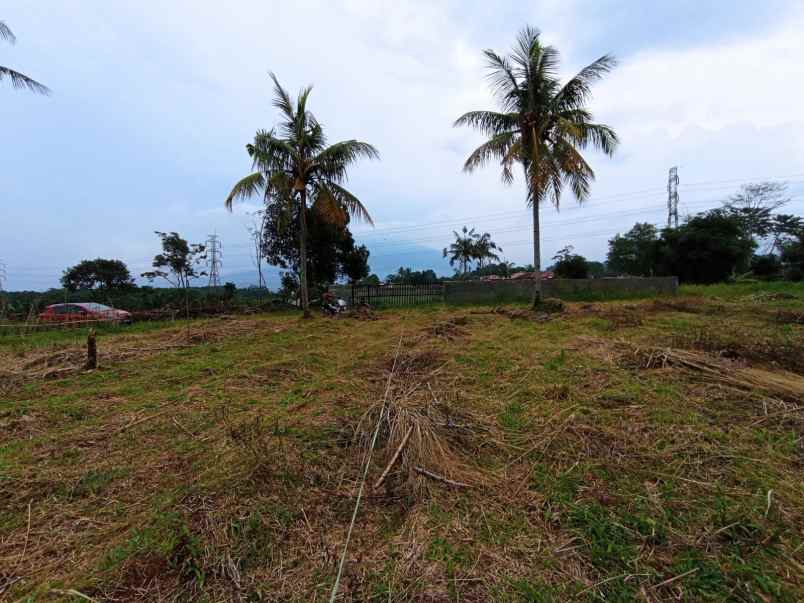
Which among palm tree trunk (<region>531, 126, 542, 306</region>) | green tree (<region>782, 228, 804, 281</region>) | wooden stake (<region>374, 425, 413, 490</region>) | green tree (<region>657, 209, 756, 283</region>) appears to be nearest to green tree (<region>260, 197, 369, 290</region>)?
palm tree trunk (<region>531, 126, 542, 306</region>)

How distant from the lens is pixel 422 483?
7.00ft

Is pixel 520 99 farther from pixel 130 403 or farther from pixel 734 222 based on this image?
pixel 734 222

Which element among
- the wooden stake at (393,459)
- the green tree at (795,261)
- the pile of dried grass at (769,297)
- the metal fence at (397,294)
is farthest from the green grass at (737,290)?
the wooden stake at (393,459)

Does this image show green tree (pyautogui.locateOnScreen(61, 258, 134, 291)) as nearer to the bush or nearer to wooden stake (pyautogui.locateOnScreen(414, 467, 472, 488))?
wooden stake (pyautogui.locateOnScreen(414, 467, 472, 488))

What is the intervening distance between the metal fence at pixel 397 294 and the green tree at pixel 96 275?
1934 centimetres

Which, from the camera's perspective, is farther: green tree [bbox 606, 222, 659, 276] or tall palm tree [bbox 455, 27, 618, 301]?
green tree [bbox 606, 222, 659, 276]

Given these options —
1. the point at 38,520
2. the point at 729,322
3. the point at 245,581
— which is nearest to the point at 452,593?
the point at 245,581

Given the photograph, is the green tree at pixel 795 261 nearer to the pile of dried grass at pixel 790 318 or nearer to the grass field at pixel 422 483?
the pile of dried grass at pixel 790 318

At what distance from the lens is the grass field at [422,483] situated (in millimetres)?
1513

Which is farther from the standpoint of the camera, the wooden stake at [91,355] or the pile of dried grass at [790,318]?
the pile of dried grass at [790,318]

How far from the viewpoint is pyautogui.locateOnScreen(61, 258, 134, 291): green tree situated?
24578mm

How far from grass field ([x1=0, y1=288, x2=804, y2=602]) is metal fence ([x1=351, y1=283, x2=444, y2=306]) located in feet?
35.3

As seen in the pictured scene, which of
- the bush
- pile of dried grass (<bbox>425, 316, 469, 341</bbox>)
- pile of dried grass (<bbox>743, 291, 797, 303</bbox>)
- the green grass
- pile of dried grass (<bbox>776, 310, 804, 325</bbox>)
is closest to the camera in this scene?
pile of dried grass (<bbox>425, 316, 469, 341</bbox>)

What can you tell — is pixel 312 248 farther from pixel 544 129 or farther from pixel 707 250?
pixel 707 250
